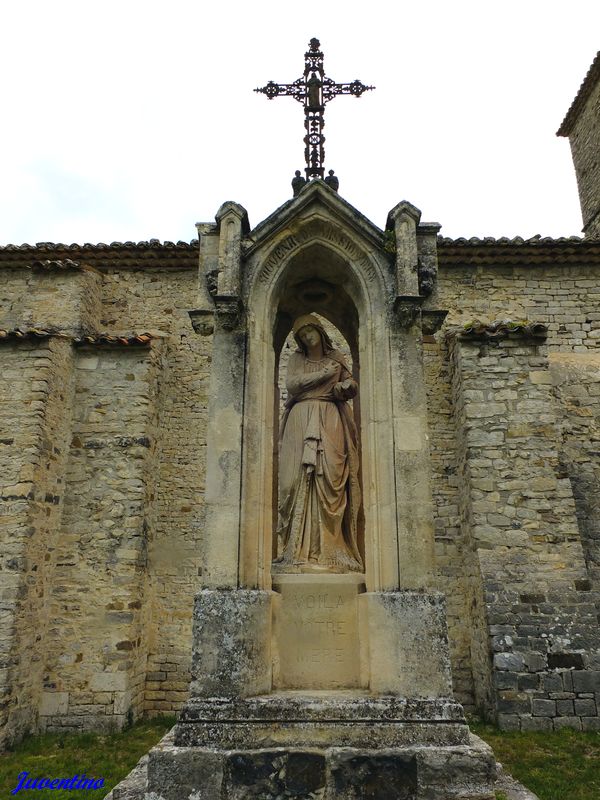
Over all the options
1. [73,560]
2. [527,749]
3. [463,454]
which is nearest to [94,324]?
[73,560]

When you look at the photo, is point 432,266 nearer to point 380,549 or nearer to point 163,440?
point 380,549

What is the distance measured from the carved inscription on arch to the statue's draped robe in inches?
34.9

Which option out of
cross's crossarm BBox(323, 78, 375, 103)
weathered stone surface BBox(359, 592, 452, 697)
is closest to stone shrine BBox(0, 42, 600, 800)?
weathered stone surface BBox(359, 592, 452, 697)

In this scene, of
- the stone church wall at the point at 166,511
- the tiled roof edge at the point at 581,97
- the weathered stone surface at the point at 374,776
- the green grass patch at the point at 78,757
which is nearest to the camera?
the weathered stone surface at the point at 374,776

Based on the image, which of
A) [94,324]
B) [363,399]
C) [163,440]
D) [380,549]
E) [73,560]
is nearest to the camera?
[380,549]

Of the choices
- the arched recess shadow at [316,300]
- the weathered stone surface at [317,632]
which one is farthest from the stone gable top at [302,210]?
the weathered stone surface at [317,632]

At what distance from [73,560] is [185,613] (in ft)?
6.86

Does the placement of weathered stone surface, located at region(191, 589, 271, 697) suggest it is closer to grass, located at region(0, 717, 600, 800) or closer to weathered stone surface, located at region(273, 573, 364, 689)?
weathered stone surface, located at region(273, 573, 364, 689)

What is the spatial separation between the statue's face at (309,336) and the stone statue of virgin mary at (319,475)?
19 centimetres

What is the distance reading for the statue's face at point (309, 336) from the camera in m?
4.80

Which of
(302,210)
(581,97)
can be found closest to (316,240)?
(302,210)

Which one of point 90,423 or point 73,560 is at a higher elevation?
point 90,423

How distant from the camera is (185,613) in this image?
31.6ft

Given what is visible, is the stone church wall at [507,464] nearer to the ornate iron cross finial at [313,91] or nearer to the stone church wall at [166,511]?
the stone church wall at [166,511]
